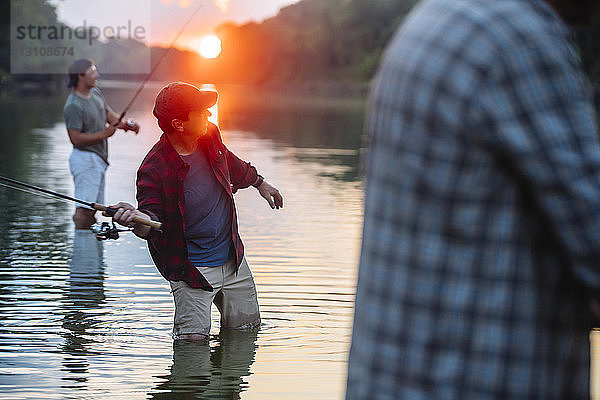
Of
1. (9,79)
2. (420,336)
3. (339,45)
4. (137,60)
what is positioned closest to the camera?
(420,336)

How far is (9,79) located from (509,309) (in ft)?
240

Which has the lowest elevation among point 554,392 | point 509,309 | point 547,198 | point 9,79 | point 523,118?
point 554,392

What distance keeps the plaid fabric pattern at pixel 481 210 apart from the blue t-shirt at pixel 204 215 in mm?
4528

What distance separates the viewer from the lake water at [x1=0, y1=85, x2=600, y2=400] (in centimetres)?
578

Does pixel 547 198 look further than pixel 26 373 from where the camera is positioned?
No

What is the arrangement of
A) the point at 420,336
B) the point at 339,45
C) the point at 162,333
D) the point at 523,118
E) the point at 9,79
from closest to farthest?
the point at 523,118
the point at 420,336
the point at 162,333
the point at 9,79
the point at 339,45

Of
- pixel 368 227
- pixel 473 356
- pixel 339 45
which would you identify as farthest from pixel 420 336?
pixel 339 45

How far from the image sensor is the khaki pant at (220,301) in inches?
253

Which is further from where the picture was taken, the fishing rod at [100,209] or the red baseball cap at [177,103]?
the red baseball cap at [177,103]

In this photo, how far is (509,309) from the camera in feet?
6.00

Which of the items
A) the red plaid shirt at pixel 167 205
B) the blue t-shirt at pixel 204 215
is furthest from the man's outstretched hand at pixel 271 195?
the red plaid shirt at pixel 167 205

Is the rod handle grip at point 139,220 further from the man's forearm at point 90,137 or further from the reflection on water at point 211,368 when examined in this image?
the man's forearm at point 90,137

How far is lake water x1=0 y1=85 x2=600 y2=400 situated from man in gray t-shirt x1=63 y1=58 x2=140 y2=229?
22.2 inches

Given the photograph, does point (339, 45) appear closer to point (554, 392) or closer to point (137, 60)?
point (137, 60)
